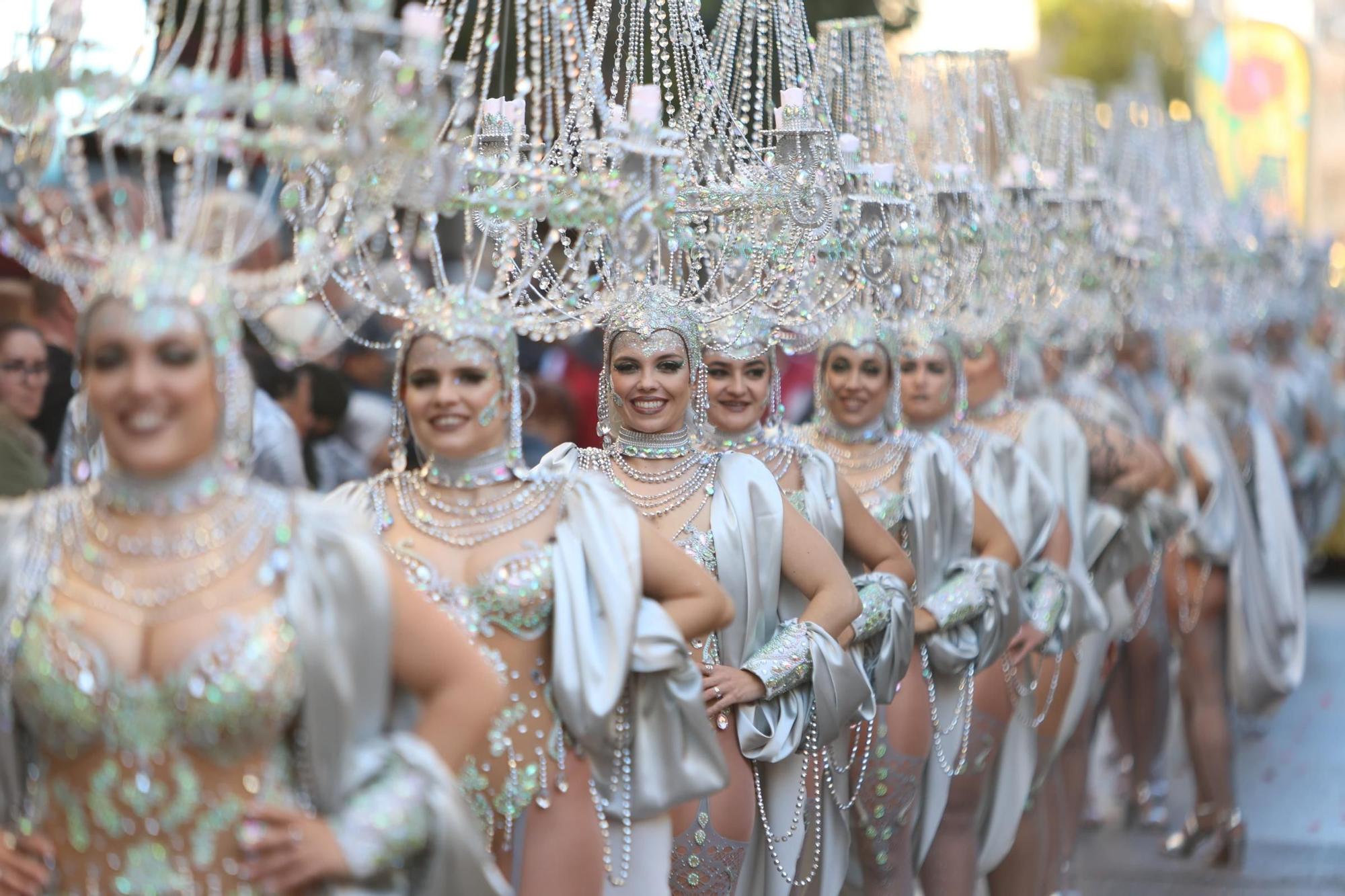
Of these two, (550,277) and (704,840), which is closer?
(704,840)

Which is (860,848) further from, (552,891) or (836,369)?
(552,891)

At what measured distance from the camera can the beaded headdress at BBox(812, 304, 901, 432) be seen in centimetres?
556

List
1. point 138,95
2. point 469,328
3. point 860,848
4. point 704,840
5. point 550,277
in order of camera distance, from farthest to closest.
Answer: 1. point 860,848
2. point 550,277
3. point 704,840
4. point 469,328
5. point 138,95

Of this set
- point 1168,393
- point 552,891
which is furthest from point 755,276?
point 1168,393

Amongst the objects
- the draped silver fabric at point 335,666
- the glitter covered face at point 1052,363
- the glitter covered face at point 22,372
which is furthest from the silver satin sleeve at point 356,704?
the glitter covered face at point 1052,363

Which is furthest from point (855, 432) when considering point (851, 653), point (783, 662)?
point (783, 662)

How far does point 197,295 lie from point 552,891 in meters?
1.56

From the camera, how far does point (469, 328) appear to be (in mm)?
3564

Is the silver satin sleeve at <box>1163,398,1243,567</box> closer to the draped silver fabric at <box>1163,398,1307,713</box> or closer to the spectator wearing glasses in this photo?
the draped silver fabric at <box>1163,398,1307,713</box>

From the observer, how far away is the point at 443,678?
2.88 metres

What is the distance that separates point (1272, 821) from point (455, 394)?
5.63m

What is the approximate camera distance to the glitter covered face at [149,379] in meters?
2.62

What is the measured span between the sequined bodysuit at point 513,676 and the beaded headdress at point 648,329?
3.27 feet

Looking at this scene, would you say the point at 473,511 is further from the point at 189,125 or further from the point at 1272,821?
the point at 1272,821
